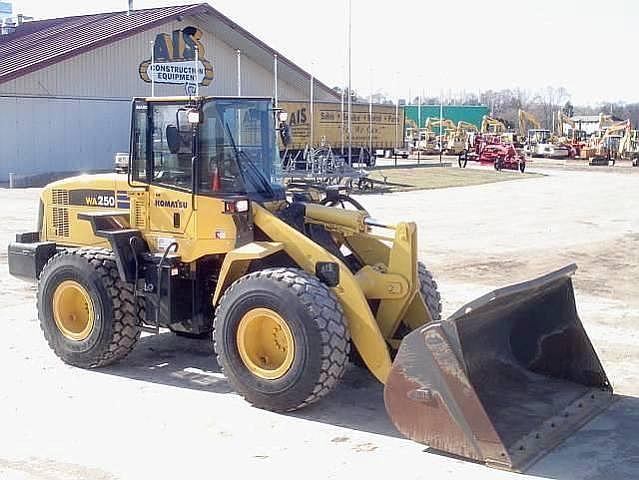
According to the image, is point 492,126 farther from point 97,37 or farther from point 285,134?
point 285,134

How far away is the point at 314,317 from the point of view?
6.45 metres

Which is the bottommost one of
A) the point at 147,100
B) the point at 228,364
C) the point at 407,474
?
the point at 407,474

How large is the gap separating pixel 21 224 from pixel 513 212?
41.2 feet

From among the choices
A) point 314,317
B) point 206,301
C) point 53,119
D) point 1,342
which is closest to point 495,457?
point 314,317

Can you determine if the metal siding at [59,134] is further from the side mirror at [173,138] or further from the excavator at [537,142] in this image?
the excavator at [537,142]

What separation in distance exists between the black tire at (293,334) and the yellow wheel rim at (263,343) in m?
0.04

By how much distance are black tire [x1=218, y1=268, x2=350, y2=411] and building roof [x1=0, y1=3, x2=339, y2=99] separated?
2848cm

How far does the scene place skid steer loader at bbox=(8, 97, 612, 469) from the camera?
6.06 m

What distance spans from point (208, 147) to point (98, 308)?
1.73m

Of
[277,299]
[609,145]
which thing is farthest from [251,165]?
[609,145]

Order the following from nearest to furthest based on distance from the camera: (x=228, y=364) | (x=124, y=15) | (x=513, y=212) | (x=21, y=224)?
(x=228, y=364)
(x=21, y=224)
(x=513, y=212)
(x=124, y=15)

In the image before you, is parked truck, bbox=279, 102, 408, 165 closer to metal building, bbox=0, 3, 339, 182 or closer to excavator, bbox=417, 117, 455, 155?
metal building, bbox=0, 3, 339, 182

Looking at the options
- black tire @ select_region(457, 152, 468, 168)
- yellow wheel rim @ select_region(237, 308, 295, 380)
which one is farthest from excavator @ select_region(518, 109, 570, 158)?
yellow wheel rim @ select_region(237, 308, 295, 380)

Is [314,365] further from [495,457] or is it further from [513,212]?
[513,212]
